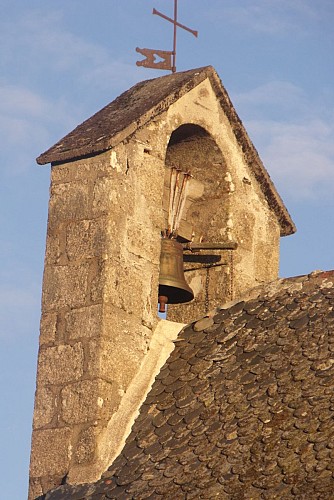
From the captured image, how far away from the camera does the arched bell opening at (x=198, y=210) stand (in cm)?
1165

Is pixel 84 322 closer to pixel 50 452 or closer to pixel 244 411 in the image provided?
pixel 50 452

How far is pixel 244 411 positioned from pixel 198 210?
249cm

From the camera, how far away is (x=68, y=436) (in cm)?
1041

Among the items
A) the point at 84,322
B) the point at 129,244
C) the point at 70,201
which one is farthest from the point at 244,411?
the point at 70,201

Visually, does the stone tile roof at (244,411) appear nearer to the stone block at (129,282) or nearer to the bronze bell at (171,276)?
the stone block at (129,282)

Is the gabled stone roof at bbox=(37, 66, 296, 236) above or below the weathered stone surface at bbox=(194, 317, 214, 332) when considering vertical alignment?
above

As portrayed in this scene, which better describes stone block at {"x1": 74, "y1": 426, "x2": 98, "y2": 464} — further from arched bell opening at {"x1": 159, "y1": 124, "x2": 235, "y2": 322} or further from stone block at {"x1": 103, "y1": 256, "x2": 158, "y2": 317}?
arched bell opening at {"x1": 159, "y1": 124, "x2": 235, "y2": 322}

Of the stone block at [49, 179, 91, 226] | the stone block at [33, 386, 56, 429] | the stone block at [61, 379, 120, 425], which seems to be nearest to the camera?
the stone block at [61, 379, 120, 425]

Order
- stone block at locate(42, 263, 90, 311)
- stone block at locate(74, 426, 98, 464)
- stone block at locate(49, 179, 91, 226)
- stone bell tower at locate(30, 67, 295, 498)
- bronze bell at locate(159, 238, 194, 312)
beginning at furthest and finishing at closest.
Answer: bronze bell at locate(159, 238, 194, 312), stone block at locate(49, 179, 91, 226), stone block at locate(42, 263, 90, 311), stone bell tower at locate(30, 67, 295, 498), stone block at locate(74, 426, 98, 464)

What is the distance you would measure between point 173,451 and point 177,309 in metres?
2.19

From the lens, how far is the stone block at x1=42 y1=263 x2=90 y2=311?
10734 mm

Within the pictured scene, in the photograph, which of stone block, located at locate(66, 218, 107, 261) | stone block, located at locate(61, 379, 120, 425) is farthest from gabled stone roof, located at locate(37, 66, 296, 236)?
stone block, located at locate(61, 379, 120, 425)

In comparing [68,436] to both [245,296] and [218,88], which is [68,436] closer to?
[245,296]

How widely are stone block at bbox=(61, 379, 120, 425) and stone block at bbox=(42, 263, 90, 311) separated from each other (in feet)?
1.85
